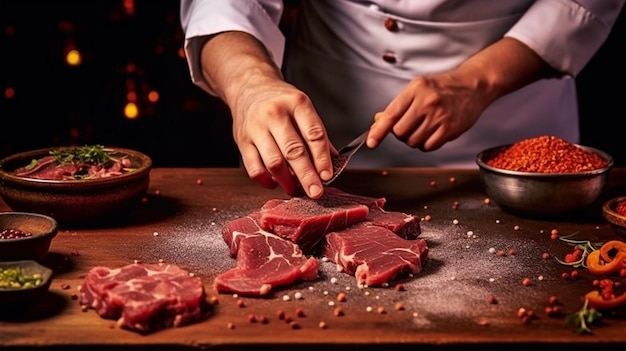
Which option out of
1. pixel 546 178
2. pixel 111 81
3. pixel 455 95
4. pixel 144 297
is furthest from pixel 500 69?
pixel 111 81

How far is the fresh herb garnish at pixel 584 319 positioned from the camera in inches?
89.5

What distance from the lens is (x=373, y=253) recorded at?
2.69 meters

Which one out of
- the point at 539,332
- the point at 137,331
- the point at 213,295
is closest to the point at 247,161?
the point at 213,295

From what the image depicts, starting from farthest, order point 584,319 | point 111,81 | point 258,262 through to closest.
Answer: point 111,81 → point 258,262 → point 584,319

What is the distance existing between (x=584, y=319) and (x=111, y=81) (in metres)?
3.25

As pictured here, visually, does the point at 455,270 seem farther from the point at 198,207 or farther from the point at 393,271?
the point at 198,207

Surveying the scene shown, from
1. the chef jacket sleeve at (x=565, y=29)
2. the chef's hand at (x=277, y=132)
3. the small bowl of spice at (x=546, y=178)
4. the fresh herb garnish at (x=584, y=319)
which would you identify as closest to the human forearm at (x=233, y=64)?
the chef's hand at (x=277, y=132)

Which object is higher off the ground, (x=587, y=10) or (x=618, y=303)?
(x=587, y=10)

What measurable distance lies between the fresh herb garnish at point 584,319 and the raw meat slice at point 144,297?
915 mm

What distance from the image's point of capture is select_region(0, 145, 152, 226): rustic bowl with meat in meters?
2.95

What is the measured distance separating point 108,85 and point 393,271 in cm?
277

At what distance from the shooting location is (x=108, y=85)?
494 cm

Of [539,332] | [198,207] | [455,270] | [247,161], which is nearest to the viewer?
[539,332]

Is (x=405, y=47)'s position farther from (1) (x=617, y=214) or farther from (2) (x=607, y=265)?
(2) (x=607, y=265)
